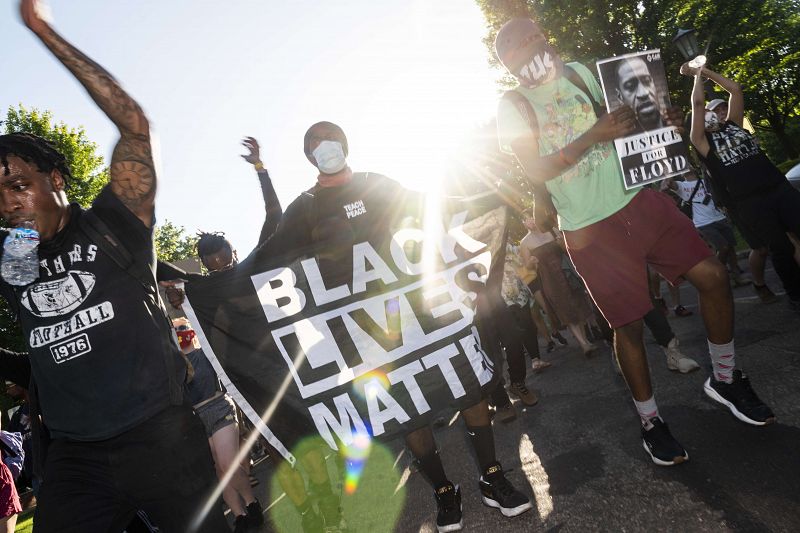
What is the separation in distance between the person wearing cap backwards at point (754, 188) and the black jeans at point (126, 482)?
4.34m

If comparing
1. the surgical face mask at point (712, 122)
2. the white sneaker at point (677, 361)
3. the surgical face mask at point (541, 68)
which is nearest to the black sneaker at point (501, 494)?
the white sneaker at point (677, 361)

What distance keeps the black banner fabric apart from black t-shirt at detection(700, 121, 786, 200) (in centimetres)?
310

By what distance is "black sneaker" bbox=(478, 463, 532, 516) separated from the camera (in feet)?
8.20

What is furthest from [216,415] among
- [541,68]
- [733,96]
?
[733,96]

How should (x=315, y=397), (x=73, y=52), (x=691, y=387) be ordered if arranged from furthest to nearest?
1. (x=691, y=387)
2. (x=315, y=397)
3. (x=73, y=52)

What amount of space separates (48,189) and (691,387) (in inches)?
161

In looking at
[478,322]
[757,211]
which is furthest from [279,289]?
[757,211]

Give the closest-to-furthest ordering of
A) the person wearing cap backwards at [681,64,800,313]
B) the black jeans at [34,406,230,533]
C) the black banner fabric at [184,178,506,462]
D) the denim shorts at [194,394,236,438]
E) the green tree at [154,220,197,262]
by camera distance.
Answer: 1. the black jeans at [34,406,230,533]
2. the black banner fabric at [184,178,506,462]
3. the denim shorts at [194,394,236,438]
4. the person wearing cap backwards at [681,64,800,313]
5. the green tree at [154,220,197,262]

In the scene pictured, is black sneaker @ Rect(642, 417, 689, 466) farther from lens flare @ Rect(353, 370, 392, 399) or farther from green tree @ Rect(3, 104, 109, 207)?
green tree @ Rect(3, 104, 109, 207)

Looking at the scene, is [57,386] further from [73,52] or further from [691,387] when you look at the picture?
[691,387]

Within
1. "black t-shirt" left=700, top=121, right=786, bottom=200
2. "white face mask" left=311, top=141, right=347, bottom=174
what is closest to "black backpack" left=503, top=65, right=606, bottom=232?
"white face mask" left=311, top=141, right=347, bottom=174

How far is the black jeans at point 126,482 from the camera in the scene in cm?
179

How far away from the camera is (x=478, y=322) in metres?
3.35

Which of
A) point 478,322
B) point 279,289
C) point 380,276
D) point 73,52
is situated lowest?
point 478,322
